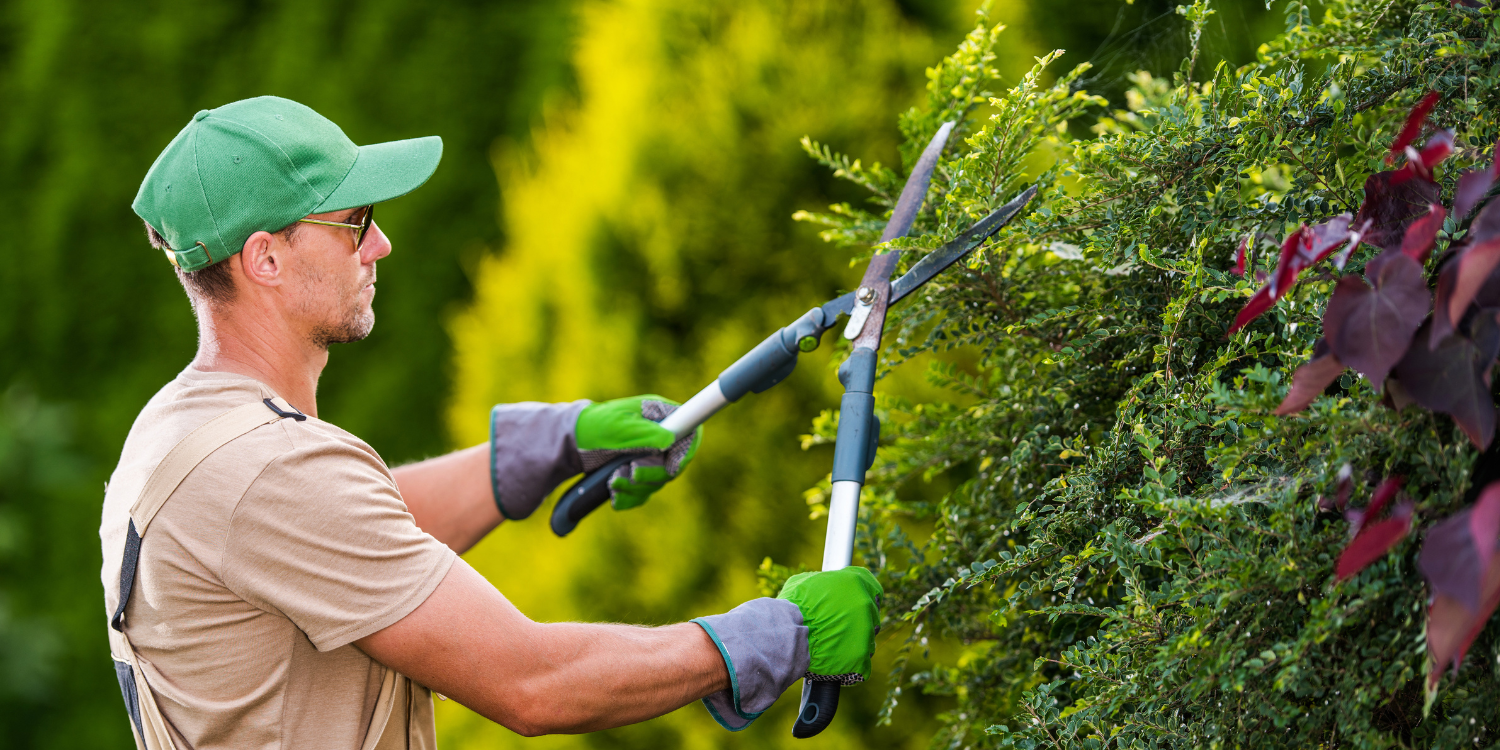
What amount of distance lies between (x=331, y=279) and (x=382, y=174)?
19 cm

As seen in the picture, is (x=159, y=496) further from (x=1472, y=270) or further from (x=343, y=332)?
(x=1472, y=270)

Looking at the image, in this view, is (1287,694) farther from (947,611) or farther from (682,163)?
(682,163)

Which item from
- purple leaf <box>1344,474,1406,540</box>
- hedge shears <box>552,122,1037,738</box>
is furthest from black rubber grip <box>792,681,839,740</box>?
purple leaf <box>1344,474,1406,540</box>

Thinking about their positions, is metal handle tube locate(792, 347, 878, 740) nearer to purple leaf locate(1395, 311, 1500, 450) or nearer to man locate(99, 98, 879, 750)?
man locate(99, 98, 879, 750)

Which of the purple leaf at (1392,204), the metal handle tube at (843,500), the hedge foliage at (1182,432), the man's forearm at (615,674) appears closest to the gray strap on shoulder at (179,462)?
the man's forearm at (615,674)

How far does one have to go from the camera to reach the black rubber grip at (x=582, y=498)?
7.29ft

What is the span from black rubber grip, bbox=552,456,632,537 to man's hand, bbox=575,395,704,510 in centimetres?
2

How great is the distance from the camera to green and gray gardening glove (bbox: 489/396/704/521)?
2221 mm

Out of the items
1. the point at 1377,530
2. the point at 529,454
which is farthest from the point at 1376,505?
the point at 529,454

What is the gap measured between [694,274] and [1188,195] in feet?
4.93

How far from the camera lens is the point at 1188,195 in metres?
1.41

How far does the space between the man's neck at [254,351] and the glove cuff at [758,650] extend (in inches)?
31.0

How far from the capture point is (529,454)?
231 centimetres

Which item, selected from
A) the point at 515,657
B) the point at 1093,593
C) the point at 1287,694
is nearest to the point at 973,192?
the point at 1093,593
